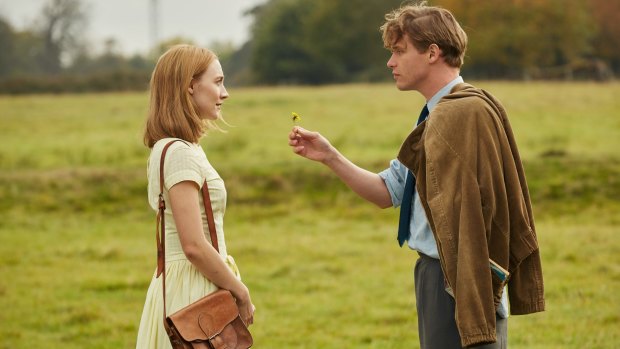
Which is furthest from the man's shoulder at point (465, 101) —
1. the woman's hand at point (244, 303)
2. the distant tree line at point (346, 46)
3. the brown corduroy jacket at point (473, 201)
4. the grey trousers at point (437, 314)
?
the distant tree line at point (346, 46)

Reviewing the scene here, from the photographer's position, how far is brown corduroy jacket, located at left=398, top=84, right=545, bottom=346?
4.04 meters

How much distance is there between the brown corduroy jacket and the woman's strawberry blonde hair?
1053mm

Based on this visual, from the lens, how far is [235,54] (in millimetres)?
125500

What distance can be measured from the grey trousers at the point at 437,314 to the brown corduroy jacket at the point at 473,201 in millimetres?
152

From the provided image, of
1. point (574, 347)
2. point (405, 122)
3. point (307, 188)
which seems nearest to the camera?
point (574, 347)

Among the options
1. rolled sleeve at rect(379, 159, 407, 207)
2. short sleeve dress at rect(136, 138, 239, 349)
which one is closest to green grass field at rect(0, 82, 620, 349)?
rolled sleeve at rect(379, 159, 407, 207)

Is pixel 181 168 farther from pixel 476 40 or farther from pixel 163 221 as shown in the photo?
pixel 476 40

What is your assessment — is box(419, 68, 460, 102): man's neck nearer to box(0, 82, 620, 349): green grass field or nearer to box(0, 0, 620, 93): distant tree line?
box(0, 82, 620, 349): green grass field

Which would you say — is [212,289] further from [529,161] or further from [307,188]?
[529,161]

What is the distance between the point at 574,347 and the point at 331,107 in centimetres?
2606

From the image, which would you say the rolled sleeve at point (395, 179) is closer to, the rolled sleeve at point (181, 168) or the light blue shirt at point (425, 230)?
the light blue shirt at point (425, 230)

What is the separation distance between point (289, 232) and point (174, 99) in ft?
38.1

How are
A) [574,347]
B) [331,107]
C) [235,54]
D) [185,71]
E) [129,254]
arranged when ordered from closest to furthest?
1. [185,71]
2. [574,347]
3. [129,254]
4. [331,107]
5. [235,54]

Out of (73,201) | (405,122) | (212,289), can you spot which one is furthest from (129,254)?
(405,122)
